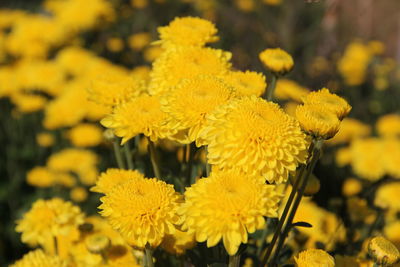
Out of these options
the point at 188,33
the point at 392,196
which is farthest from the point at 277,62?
the point at 392,196

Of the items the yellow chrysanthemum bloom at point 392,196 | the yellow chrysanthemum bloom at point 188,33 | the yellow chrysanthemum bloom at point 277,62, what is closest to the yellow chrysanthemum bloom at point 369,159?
the yellow chrysanthemum bloom at point 392,196

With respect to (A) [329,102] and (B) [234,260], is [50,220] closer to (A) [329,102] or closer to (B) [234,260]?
(B) [234,260]

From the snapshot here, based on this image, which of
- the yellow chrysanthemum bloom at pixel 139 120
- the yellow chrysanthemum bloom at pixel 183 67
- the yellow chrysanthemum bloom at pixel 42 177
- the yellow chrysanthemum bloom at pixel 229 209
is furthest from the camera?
the yellow chrysanthemum bloom at pixel 42 177

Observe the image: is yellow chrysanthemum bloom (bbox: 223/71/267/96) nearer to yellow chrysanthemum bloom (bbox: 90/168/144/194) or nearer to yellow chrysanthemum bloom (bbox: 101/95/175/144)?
yellow chrysanthemum bloom (bbox: 101/95/175/144)

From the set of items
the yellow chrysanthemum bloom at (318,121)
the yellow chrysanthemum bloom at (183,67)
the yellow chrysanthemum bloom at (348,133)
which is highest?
the yellow chrysanthemum bloom at (318,121)

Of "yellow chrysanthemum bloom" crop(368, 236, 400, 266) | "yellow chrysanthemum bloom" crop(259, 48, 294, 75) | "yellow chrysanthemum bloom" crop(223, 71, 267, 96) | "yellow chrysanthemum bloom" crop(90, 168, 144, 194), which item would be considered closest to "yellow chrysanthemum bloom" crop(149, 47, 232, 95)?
"yellow chrysanthemum bloom" crop(223, 71, 267, 96)

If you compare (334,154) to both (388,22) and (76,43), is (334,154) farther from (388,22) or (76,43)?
(388,22)

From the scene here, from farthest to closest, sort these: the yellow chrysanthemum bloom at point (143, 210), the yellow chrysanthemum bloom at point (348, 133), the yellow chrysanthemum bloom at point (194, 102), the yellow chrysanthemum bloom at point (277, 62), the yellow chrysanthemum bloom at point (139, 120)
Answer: the yellow chrysanthemum bloom at point (348, 133)
the yellow chrysanthemum bloom at point (277, 62)
the yellow chrysanthemum bloom at point (139, 120)
the yellow chrysanthemum bloom at point (194, 102)
the yellow chrysanthemum bloom at point (143, 210)

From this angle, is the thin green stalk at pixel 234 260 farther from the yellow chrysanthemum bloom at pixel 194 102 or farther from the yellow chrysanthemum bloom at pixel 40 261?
the yellow chrysanthemum bloom at pixel 40 261
